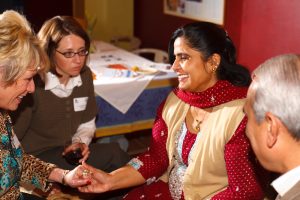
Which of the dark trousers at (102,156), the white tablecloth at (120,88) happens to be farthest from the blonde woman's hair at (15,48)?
the white tablecloth at (120,88)

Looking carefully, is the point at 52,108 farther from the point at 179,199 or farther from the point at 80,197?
the point at 179,199

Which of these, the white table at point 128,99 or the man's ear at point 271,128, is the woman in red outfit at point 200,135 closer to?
the man's ear at point 271,128

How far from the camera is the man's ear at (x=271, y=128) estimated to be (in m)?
1.15

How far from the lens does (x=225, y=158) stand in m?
1.81

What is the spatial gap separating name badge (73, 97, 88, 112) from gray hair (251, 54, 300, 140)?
1521 mm

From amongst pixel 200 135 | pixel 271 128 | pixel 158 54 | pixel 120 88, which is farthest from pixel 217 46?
pixel 158 54

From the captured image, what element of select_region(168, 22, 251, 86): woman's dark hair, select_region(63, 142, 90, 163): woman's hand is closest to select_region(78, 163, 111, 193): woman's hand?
select_region(63, 142, 90, 163): woman's hand

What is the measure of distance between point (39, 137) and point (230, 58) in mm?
1207

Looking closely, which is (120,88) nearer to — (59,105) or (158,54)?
(59,105)

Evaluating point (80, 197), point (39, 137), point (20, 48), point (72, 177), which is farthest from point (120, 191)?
point (20, 48)

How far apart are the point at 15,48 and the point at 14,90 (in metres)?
0.19

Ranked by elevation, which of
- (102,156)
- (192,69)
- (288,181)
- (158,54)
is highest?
(192,69)

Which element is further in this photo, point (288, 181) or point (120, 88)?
point (120, 88)

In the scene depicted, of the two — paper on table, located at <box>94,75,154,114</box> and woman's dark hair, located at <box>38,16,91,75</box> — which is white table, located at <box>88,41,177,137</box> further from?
woman's dark hair, located at <box>38,16,91,75</box>
